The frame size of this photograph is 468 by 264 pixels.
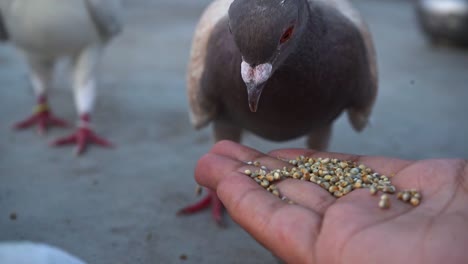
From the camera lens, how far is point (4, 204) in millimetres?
2795

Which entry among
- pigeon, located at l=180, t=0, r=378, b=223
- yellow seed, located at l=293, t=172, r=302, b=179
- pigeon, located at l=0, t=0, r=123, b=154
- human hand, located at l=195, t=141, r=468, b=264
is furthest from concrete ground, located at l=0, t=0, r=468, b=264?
human hand, located at l=195, t=141, r=468, b=264

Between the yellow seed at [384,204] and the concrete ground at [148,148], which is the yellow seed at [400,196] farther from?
the concrete ground at [148,148]

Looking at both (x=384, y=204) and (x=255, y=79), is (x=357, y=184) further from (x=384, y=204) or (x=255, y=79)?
(x=255, y=79)

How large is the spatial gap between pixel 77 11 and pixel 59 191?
1160 millimetres

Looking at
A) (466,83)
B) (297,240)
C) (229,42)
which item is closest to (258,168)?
(297,240)

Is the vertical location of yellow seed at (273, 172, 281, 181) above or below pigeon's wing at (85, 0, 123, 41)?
below

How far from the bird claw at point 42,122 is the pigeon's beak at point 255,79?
2.43m

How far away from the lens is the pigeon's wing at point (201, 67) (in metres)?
2.63

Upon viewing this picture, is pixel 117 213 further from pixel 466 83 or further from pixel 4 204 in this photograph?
pixel 466 83

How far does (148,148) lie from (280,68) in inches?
66.9

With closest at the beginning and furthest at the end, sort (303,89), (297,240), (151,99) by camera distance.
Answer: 1. (297,240)
2. (303,89)
3. (151,99)

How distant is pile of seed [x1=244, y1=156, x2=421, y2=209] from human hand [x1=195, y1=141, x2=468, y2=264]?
0.11ft

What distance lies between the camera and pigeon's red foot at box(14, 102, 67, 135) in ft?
13.0

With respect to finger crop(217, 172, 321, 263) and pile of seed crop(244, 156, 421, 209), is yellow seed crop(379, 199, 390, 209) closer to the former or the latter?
pile of seed crop(244, 156, 421, 209)
